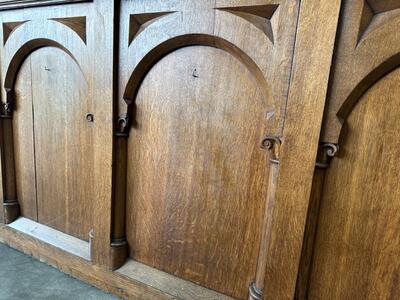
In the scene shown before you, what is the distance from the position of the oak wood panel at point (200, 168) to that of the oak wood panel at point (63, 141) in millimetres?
256

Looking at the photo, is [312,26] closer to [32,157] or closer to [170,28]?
[170,28]

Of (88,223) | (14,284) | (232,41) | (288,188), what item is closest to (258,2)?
(232,41)

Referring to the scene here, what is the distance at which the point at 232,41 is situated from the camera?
77 centimetres

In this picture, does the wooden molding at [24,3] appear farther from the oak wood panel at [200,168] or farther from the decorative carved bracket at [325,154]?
the decorative carved bracket at [325,154]

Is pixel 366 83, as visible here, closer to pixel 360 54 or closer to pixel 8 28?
pixel 360 54

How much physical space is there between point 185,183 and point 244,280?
399mm

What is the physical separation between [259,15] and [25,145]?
1.25 metres

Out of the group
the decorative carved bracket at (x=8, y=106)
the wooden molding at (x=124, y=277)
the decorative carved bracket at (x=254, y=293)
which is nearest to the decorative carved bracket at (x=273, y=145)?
the decorative carved bracket at (x=254, y=293)

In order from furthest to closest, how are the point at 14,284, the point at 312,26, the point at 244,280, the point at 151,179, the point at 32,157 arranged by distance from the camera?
the point at 32,157
the point at 14,284
the point at 151,179
the point at 244,280
the point at 312,26

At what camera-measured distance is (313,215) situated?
2.48 feet

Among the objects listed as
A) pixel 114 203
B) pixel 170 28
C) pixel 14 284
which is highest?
pixel 170 28

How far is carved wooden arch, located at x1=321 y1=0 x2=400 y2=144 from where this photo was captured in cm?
62

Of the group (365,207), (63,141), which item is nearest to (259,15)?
(365,207)

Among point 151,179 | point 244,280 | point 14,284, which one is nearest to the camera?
point 244,280
